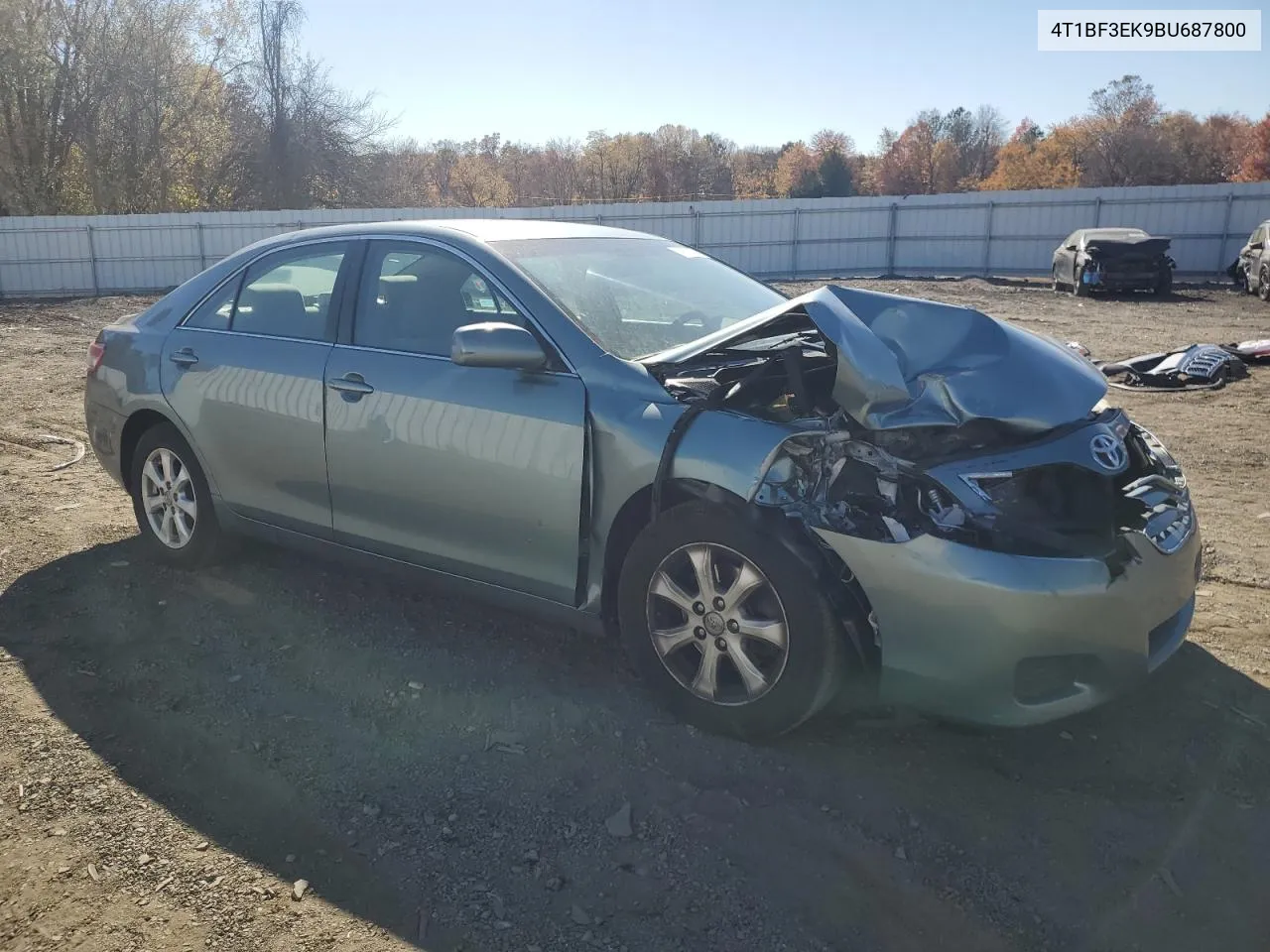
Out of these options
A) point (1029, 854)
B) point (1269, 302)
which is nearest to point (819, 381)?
point (1029, 854)

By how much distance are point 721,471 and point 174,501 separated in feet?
10.5

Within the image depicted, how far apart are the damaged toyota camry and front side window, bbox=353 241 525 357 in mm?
10

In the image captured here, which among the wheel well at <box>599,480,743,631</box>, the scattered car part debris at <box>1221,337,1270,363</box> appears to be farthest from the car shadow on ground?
the scattered car part debris at <box>1221,337,1270,363</box>

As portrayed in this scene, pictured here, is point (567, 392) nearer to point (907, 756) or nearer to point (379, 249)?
point (379, 249)

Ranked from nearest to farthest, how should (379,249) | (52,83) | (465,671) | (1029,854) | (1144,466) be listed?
(1029,854), (1144,466), (465,671), (379,249), (52,83)

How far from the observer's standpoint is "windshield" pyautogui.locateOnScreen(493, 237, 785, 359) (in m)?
3.87

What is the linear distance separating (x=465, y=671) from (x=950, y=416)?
2068mm

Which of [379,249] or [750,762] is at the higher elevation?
[379,249]

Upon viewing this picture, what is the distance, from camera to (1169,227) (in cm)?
2570

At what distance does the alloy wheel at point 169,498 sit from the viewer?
5008 millimetres

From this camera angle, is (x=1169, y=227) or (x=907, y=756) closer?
(x=907, y=756)

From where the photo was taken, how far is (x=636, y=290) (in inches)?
166

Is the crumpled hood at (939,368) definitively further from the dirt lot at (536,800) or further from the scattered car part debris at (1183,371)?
the scattered car part debris at (1183,371)

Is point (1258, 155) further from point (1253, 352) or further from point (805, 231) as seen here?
point (1253, 352)
